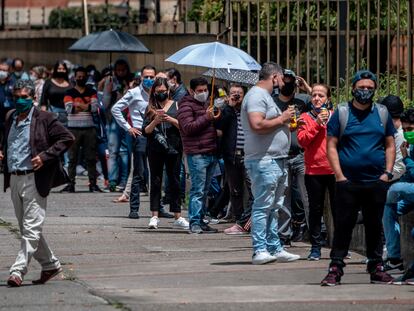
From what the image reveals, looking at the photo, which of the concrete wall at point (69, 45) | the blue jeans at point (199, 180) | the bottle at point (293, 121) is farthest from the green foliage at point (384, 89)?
the concrete wall at point (69, 45)

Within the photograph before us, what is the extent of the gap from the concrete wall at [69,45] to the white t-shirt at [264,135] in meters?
6.34

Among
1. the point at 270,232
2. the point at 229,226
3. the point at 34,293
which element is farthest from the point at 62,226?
the point at 34,293

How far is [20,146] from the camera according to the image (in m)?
12.2

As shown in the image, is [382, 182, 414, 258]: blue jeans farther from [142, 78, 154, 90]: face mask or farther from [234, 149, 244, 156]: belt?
[142, 78, 154, 90]: face mask

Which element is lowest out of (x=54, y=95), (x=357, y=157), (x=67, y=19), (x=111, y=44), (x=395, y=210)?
(x=395, y=210)

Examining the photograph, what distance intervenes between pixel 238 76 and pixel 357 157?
18.6 feet

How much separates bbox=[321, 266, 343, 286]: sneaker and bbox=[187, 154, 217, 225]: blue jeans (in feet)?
13.9

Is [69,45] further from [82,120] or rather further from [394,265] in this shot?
[394,265]

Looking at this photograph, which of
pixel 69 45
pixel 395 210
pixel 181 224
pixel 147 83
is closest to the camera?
pixel 395 210

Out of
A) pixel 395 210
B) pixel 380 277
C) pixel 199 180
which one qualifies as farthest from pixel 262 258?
pixel 199 180

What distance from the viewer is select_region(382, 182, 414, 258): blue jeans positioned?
12336 mm

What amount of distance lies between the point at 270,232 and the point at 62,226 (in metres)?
4.09

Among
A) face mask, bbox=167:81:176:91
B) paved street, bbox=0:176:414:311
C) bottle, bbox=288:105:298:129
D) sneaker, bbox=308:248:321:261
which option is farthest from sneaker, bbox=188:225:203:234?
bottle, bbox=288:105:298:129

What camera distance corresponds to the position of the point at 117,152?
68.9 ft
